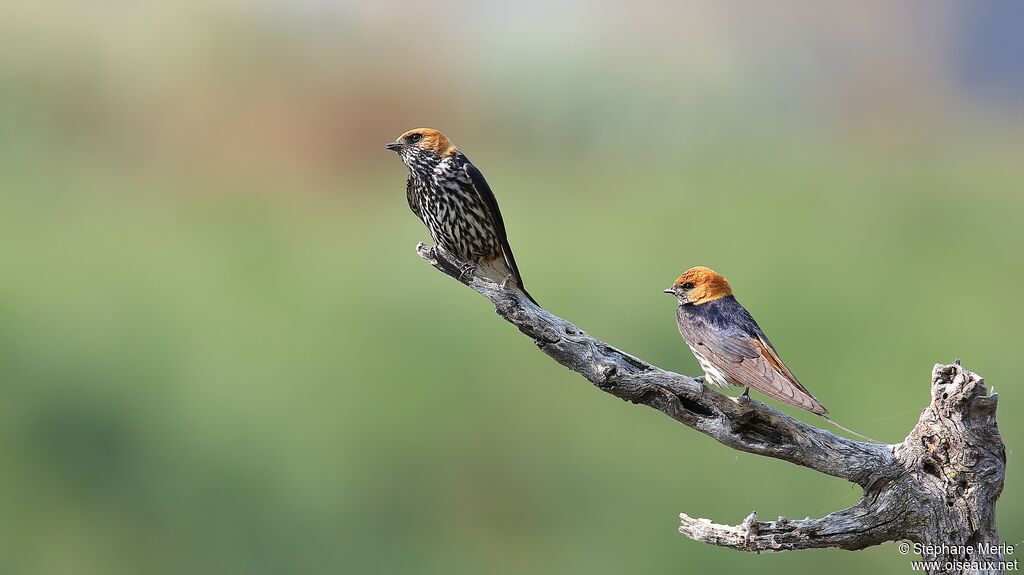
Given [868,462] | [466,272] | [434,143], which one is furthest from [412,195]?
[868,462]

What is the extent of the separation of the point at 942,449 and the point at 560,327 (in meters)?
1.22

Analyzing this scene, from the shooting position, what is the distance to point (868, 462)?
2926mm

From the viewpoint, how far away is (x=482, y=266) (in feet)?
13.2

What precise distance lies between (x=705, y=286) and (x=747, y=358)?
311mm

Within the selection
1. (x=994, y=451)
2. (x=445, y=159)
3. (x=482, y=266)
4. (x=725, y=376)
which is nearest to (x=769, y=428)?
(x=725, y=376)

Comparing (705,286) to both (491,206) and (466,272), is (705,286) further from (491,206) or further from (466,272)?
(491,206)

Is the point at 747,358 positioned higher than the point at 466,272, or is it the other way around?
the point at 466,272

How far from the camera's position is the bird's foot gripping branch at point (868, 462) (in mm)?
2850

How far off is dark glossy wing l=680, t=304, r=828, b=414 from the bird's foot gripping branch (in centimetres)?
9

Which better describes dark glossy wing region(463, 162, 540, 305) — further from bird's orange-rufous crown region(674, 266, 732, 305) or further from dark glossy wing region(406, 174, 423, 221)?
bird's orange-rufous crown region(674, 266, 732, 305)

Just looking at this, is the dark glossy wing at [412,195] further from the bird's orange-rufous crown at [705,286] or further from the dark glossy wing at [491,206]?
the bird's orange-rufous crown at [705,286]

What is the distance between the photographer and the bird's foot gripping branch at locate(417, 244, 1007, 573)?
2.85 m

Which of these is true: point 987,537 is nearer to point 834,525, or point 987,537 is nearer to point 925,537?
point 925,537

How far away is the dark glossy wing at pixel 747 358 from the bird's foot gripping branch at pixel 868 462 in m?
0.09
